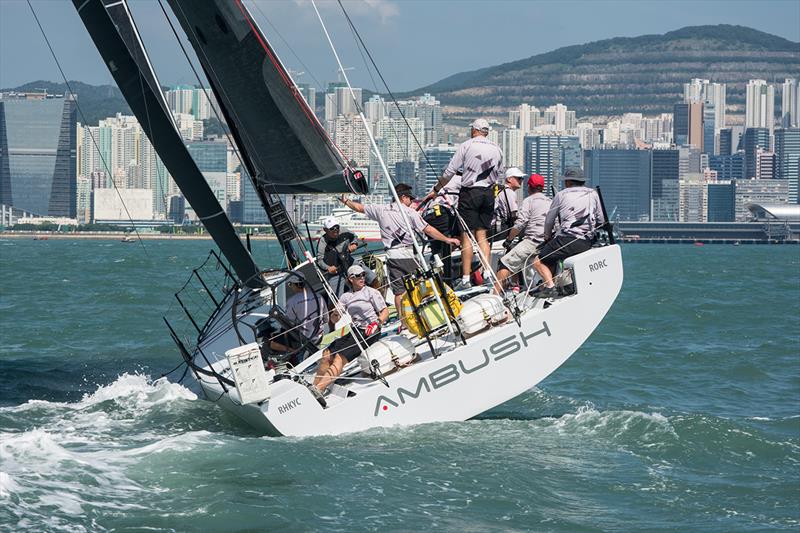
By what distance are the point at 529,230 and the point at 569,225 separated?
44 cm

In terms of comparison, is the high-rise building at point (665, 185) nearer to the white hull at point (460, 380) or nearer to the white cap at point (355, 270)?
the white hull at point (460, 380)

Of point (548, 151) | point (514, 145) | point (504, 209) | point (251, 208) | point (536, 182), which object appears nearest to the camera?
point (536, 182)

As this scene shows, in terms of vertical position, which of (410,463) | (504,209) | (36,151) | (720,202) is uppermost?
(36,151)

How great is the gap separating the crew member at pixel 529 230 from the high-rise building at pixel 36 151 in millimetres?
140437

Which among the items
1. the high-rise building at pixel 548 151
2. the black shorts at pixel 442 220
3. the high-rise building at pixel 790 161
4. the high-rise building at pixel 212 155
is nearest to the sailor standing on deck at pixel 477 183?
the black shorts at pixel 442 220

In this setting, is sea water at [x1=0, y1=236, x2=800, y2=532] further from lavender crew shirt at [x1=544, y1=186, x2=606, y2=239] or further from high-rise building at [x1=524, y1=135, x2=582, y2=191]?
high-rise building at [x1=524, y1=135, x2=582, y2=191]

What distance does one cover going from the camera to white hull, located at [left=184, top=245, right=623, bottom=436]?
8.33m

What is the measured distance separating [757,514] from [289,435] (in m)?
2.91

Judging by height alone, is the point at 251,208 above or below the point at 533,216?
below

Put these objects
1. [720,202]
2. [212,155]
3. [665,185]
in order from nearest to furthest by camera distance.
A: 1. [212,155]
2. [720,202]
3. [665,185]

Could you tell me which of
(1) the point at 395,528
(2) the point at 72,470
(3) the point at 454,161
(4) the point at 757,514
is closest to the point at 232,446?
(2) the point at 72,470


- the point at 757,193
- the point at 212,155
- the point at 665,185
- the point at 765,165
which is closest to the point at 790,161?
the point at 765,165

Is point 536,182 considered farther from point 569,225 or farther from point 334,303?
point 334,303

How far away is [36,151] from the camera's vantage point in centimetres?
15562
